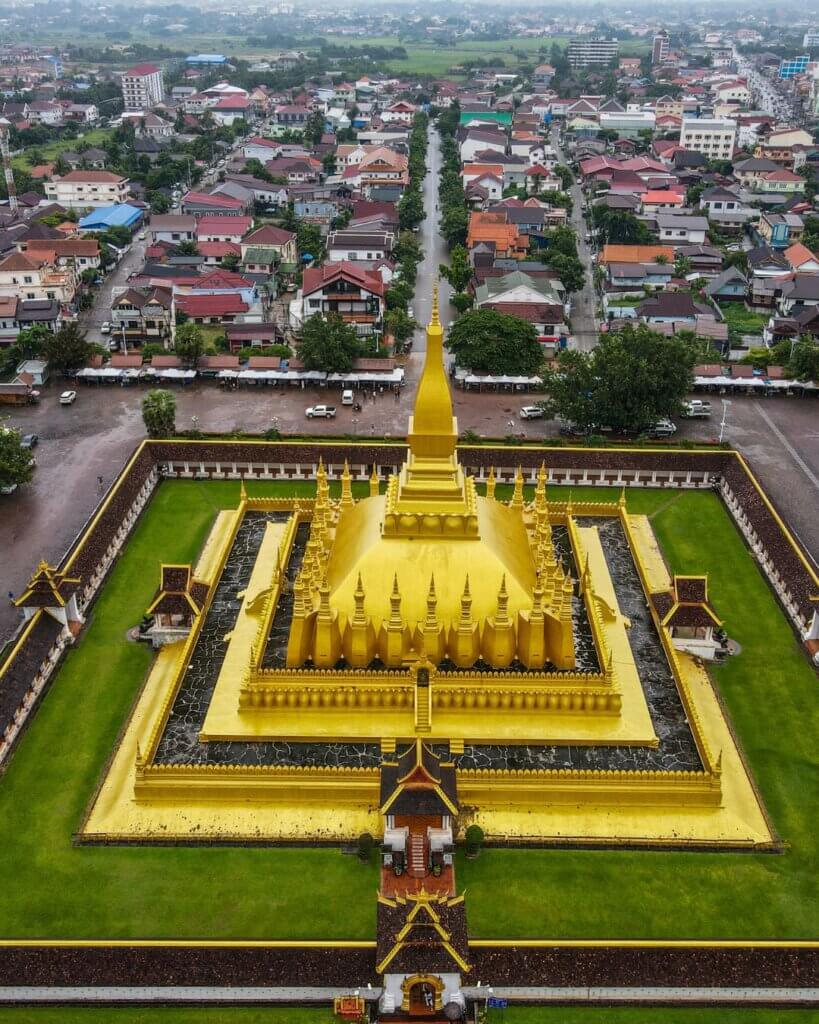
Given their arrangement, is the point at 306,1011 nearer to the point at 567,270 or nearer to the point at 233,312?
the point at 233,312

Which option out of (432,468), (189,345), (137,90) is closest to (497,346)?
(189,345)

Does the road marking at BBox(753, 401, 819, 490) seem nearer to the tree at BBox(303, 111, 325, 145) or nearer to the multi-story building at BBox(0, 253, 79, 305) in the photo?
the multi-story building at BBox(0, 253, 79, 305)

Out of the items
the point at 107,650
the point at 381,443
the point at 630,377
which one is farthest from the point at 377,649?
the point at 630,377

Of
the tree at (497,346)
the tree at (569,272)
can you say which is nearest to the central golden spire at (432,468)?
the tree at (497,346)

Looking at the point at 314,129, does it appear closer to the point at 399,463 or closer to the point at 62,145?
the point at 62,145

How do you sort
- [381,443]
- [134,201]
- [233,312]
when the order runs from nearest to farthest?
1. [381,443]
2. [233,312]
3. [134,201]

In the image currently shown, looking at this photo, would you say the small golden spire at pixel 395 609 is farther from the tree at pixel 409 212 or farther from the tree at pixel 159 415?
the tree at pixel 409 212

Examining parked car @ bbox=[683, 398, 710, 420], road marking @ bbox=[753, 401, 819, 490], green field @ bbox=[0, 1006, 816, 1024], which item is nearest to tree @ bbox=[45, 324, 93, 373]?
parked car @ bbox=[683, 398, 710, 420]
